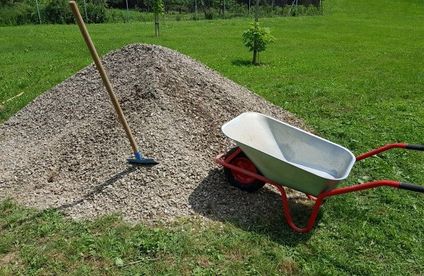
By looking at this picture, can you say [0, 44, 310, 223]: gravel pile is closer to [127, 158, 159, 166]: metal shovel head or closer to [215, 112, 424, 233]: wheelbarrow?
[127, 158, 159, 166]: metal shovel head

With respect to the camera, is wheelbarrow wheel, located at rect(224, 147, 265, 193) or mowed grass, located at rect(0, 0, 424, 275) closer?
mowed grass, located at rect(0, 0, 424, 275)

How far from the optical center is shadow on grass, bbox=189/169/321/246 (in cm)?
386

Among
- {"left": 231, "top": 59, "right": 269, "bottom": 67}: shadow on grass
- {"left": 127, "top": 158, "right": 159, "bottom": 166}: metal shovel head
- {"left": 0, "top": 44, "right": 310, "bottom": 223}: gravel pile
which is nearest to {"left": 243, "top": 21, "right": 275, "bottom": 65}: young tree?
{"left": 231, "top": 59, "right": 269, "bottom": 67}: shadow on grass

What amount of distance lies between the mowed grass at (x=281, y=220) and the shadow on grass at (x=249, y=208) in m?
0.03

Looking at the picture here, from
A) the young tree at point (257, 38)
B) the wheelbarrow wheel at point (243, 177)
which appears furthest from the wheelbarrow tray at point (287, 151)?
the young tree at point (257, 38)

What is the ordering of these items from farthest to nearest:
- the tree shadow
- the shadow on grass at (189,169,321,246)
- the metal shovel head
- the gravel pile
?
the tree shadow → the metal shovel head → the gravel pile → the shadow on grass at (189,169,321,246)

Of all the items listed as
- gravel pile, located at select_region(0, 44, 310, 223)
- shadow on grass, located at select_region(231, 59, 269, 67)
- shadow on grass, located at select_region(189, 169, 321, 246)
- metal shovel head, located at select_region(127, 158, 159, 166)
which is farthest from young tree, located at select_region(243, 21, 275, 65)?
metal shovel head, located at select_region(127, 158, 159, 166)

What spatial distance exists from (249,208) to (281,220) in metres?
0.32

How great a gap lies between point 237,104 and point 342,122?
1.85m

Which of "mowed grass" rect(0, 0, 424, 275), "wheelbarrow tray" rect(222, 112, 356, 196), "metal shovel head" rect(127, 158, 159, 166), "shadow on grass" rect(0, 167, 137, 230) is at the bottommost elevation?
"mowed grass" rect(0, 0, 424, 275)

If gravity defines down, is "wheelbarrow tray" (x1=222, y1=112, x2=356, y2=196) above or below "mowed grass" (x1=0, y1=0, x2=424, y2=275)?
above

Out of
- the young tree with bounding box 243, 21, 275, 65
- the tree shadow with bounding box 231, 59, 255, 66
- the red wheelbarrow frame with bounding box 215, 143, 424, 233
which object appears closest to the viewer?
the red wheelbarrow frame with bounding box 215, 143, 424, 233

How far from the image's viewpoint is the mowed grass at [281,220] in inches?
138

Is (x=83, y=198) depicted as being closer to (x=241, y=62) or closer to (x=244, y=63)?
(x=244, y=63)
